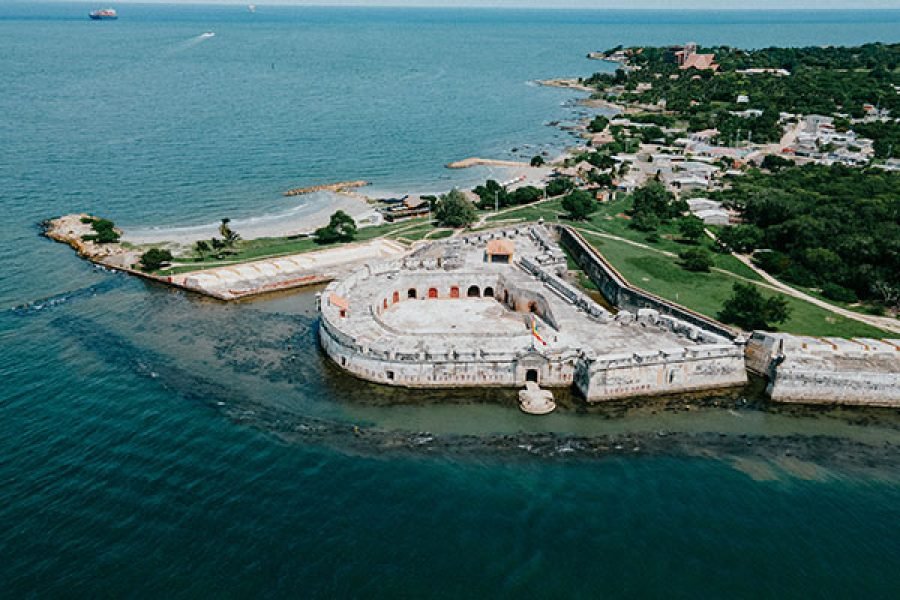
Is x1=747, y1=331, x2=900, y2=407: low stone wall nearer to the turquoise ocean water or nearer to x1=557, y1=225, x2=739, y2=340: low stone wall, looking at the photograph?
the turquoise ocean water

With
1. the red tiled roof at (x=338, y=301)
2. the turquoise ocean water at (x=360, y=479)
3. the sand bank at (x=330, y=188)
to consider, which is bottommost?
the turquoise ocean water at (x=360, y=479)

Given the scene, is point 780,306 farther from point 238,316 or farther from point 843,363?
point 238,316

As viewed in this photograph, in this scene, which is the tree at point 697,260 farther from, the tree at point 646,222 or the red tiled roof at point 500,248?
the red tiled roof at point 500,248

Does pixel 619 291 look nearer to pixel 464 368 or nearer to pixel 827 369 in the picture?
pixel 827 369

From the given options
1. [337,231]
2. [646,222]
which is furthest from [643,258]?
[337,231]

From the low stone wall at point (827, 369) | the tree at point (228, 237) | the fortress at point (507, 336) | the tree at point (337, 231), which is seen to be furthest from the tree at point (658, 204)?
the tree at point (228, 237)
